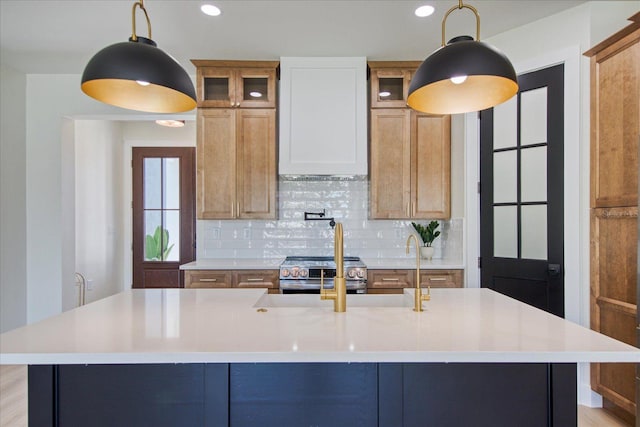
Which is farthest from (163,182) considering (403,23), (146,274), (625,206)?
(625,206)

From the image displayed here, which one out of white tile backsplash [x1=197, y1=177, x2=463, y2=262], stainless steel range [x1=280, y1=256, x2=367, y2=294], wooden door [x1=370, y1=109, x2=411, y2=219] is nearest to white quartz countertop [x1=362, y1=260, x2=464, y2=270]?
stainless steel range [x1=280, y1=256, x2=367, y2=294]

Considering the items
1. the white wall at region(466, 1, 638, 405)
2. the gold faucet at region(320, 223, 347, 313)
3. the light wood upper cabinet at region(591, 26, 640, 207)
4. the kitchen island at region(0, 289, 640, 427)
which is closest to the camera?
the kitchen island at region(0, 289, 640, 427)

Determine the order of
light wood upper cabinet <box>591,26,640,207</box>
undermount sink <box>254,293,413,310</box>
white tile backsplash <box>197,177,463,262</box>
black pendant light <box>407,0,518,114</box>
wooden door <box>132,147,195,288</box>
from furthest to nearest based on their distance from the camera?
wooden door <box>132,147,195,288</box> → white tile backsplash <box>197,177,463,262</box> → light wood upper cabinet <box>591,26,640,207</box> → undermount sink <box>254,293,413,310</box> → black pendant light <box>407,0,518,114</box>

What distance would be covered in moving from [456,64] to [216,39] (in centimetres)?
230

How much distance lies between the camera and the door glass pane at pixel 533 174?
261 cm

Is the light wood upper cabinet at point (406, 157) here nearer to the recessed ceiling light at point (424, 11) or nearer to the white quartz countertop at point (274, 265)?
the white quartz countertop at point (274, 265)

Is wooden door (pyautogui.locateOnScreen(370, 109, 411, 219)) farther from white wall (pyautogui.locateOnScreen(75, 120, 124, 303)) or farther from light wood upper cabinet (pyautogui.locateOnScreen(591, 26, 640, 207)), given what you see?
white wall (pyautogui.locateOnScreen(75, 120, 124, 303))

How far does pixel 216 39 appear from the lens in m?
2.93

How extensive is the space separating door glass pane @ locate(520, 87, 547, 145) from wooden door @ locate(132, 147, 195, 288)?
13.1 ft

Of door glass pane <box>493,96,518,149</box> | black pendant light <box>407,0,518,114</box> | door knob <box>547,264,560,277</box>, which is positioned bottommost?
door knob <box>547,264,560,277</box>

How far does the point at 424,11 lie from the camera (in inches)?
99.2

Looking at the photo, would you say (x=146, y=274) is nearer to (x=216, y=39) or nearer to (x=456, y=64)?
(x=216, y=39)

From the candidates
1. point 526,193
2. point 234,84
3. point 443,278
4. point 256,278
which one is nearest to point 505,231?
point 526,193

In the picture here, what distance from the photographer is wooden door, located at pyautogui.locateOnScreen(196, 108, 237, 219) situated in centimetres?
327
